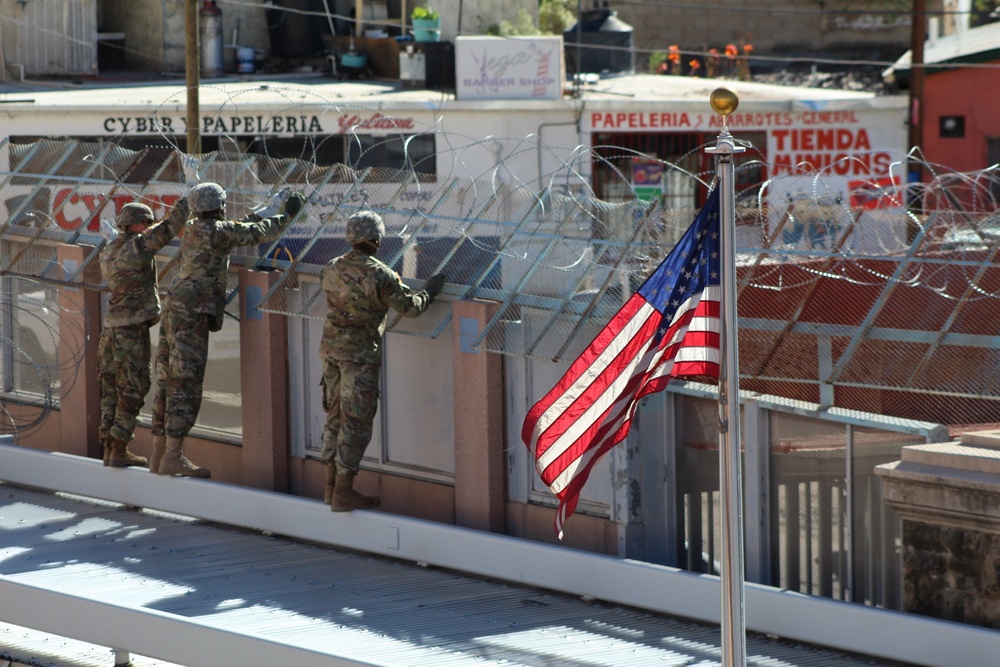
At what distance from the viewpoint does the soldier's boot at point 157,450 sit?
9039mm

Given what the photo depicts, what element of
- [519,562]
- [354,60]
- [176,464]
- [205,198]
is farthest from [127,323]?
[354,60]

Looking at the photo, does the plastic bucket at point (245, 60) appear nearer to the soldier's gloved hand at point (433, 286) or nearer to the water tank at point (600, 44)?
the water tank at point (600, 44)

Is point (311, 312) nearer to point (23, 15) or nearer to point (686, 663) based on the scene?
point (686, 663)

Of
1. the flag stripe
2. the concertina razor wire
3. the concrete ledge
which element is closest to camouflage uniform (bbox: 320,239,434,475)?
the concertina razor wire

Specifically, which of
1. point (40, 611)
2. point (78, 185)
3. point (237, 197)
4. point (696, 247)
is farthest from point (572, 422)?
point (78, 185)

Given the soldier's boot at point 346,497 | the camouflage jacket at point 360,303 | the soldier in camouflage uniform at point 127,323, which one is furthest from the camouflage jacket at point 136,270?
the soldier's boot at point 346,497

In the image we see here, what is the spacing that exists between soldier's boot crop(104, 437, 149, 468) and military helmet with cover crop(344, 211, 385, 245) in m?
2.52

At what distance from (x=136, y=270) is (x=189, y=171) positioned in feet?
4.12

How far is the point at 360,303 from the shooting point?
7.85 meters

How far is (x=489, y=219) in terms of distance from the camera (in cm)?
852

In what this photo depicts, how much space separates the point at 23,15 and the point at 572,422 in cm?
2109

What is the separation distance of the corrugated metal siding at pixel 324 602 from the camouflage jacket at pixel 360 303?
3.82ft

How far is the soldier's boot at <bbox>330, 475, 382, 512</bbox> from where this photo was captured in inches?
318

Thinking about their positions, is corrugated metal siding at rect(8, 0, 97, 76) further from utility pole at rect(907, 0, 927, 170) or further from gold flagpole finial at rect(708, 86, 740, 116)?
gold flagpole finial at rect(708, 86, 740, 116)
